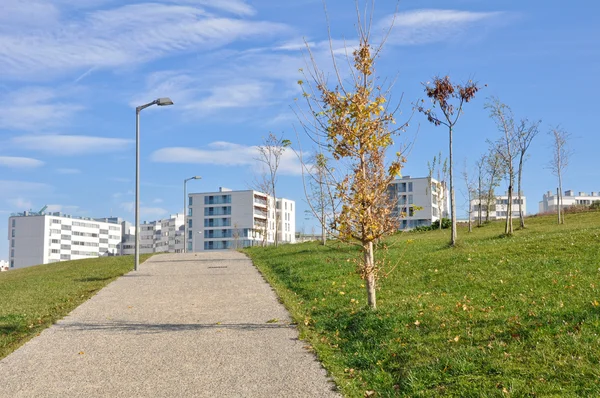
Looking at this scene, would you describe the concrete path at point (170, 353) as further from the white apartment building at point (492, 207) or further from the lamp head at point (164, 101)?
the white apartment building at point (492, 207)

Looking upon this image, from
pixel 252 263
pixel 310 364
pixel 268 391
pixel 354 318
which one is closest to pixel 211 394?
pixel 268 391

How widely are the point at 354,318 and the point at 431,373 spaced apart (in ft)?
12.8

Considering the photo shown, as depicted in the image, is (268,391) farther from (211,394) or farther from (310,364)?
(310,364)

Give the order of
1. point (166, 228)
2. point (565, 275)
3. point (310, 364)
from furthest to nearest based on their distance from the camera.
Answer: point (166, 228), point (565, 275), point (310, 364)

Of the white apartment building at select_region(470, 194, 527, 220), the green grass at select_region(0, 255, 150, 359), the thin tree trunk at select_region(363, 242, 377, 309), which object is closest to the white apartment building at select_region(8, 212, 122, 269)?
the white apartment building at select_region(470, 194, 527, 220)

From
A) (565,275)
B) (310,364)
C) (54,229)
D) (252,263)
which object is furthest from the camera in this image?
(54,229)

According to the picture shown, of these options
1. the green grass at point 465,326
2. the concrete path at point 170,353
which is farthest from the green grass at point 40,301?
the green grass at point 465,326

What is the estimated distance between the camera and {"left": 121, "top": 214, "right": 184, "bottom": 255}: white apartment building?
166 m

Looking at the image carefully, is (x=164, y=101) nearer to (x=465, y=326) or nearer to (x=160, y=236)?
(x=465, y=326)

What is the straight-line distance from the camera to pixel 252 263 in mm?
27078

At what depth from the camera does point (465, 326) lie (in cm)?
959

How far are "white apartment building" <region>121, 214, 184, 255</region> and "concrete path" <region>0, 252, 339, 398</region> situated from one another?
14772 cm

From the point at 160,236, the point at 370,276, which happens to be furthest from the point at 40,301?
the point at 160,236

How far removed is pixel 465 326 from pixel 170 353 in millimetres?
5265
